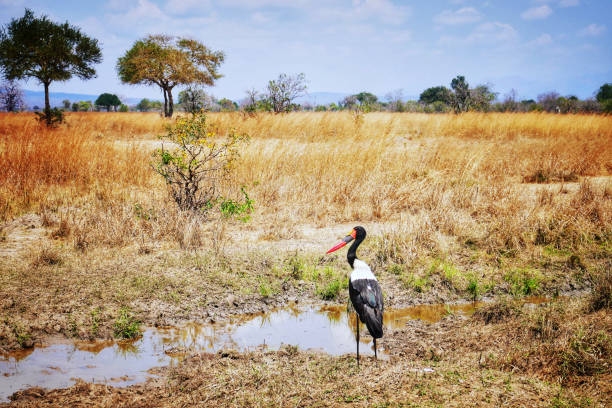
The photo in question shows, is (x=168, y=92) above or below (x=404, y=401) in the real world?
above

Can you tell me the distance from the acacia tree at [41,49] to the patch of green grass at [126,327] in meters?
19.3

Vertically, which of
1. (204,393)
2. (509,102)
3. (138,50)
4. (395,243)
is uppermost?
(138,50)

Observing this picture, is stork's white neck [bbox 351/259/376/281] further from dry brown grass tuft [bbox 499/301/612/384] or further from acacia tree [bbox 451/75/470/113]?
acacia tree [bbox 451/75/470/113]

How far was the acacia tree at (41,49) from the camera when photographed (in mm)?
20312

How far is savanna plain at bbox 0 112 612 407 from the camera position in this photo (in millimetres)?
2977

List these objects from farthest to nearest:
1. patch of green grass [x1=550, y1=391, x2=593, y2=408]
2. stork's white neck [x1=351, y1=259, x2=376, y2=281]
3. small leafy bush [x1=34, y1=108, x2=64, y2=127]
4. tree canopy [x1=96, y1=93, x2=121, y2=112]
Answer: tree canopy [x1=96, y1=93, x2=121, y2=112] → small leafy bush [x1=34, y1=108, x2=64, y2=127] → stork's white neck [x1=351, y1=259, x2=376, y2=281] → patch of green grass [x1=550, y1=391, x2=593, y2=408]

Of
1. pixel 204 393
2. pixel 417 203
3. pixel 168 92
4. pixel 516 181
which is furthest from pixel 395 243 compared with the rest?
pixel 168 92

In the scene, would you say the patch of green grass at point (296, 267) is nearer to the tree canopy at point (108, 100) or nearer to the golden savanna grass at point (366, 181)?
the golden savanna grass at point (366, 181)

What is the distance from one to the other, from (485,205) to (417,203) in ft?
3.74

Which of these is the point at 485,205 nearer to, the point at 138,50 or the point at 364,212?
the point at 364,212

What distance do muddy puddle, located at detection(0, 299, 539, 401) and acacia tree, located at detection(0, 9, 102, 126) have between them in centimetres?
1965

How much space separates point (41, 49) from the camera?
2053 centimetres

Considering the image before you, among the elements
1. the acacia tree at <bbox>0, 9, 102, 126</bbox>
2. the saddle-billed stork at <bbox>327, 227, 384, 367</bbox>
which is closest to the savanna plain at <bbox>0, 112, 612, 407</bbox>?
the saddle-billed stork at <bbox>327, 227, 384, 367</bbox>

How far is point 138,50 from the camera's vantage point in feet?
91.5
